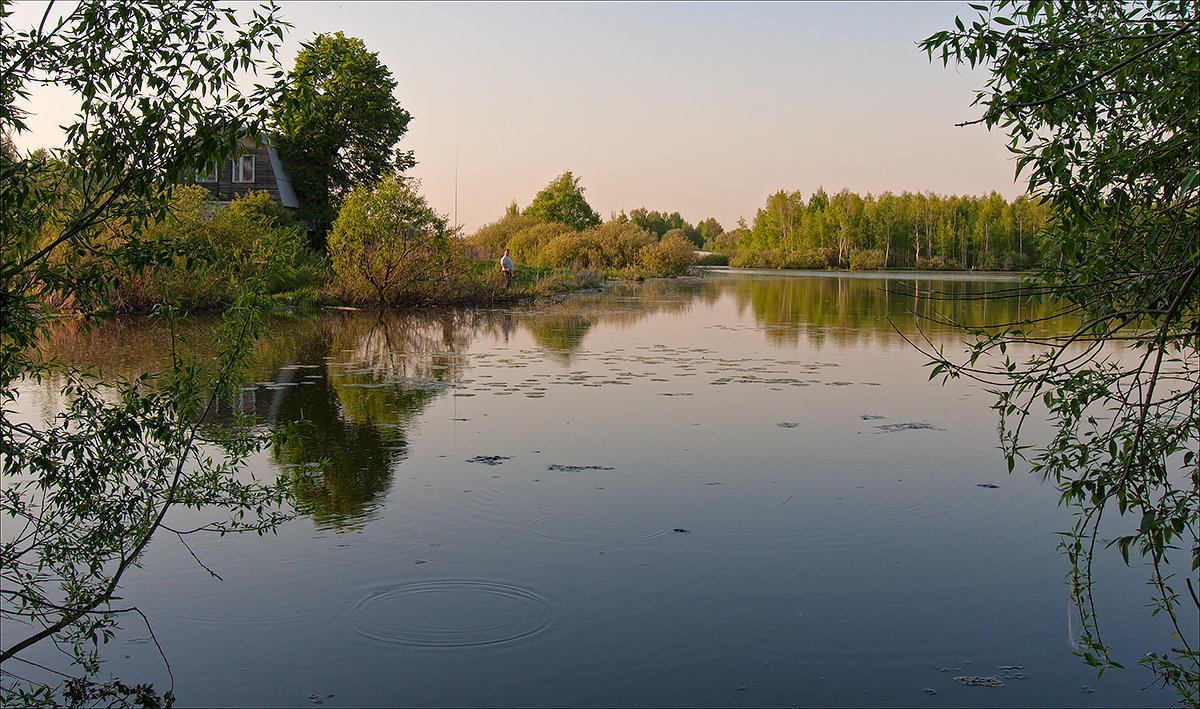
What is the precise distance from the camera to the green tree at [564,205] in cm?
8194

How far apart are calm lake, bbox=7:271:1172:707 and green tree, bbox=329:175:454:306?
15.4 metres

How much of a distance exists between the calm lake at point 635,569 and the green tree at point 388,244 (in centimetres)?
1541

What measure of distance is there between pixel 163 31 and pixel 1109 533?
260 inches

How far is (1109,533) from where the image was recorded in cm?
666

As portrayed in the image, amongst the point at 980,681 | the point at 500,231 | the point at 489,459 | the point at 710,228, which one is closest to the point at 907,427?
the point at 489,459

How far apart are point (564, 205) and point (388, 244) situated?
56423mm

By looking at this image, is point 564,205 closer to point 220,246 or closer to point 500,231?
point 500,231

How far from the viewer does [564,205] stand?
82.8 m

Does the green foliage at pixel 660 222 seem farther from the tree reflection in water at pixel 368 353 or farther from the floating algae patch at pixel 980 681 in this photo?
the floating algae patch at pixel 980 681

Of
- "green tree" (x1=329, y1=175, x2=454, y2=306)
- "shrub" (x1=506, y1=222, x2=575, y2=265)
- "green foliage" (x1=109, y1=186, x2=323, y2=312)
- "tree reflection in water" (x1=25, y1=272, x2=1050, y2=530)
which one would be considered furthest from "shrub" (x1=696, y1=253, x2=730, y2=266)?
"green tree" (x1=329, y1=175, x2=454, y2=306)

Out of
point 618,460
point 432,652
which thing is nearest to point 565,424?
point 618,460

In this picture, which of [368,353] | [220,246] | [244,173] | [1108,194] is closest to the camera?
[1108,194]

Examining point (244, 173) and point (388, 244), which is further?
point (244, 173)

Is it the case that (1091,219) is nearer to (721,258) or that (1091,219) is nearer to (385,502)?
(385,502)
